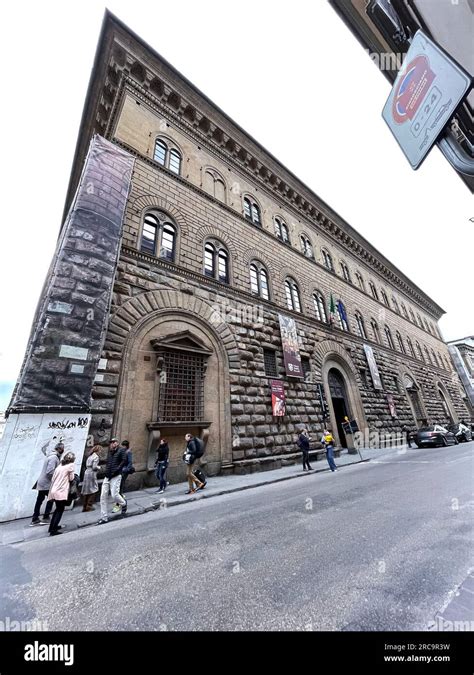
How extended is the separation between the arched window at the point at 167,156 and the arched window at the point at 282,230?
6.82 m

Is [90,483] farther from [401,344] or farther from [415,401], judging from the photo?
[401,344]

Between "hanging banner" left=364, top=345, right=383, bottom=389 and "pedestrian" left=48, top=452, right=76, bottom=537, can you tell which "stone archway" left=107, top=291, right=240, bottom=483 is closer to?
"pedestrian" left=48, top=452, right=76, bottom=537

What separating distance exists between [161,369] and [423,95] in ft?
27.6

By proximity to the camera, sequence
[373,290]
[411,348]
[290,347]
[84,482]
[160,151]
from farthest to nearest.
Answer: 1. [411,348]
2. [373,290]
3. [290,347]
4. [160,151]
5. [84,482]

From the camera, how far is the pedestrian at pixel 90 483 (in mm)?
5809

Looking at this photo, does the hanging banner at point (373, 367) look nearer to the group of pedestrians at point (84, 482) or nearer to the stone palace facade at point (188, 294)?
the stone palace facade at point (188, 294)

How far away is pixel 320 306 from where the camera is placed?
17000 millimetres

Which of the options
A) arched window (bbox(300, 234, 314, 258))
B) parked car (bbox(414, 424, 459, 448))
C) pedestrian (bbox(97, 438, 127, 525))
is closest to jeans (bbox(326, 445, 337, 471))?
pedestrian (bbox(97, 438, 127, 525))

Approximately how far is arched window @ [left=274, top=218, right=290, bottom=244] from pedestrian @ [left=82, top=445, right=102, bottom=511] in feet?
49.0

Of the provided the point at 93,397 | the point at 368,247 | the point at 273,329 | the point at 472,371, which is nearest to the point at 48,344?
the point at 93,397

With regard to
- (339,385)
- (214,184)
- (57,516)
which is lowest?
(57,516)

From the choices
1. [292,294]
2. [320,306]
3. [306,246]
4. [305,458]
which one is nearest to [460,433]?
[320,306]

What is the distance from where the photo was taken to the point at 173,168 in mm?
12125
